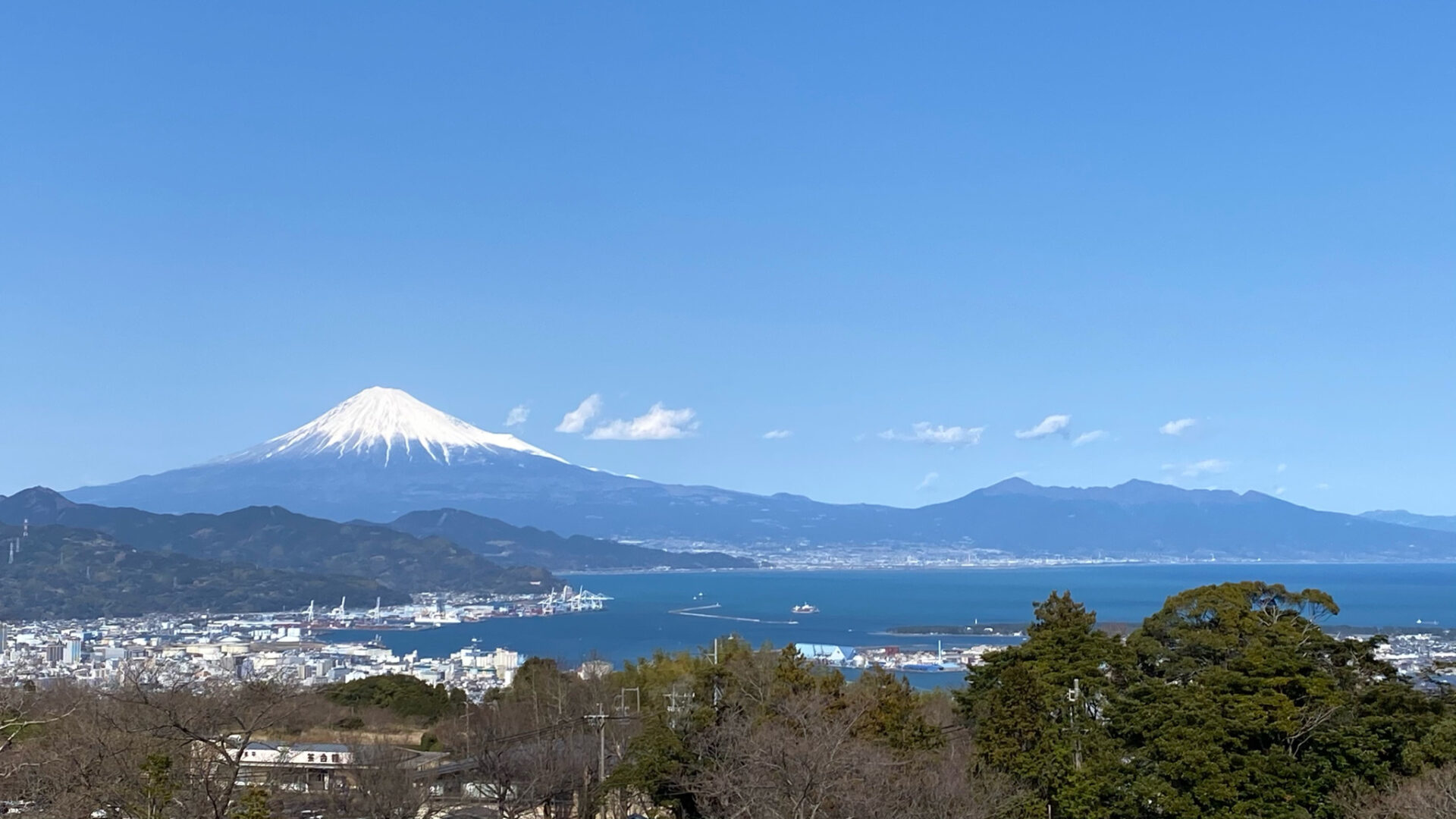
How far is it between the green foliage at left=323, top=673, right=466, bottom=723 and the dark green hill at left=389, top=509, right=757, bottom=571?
376ft

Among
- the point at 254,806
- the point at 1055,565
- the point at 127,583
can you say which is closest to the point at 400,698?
the point at 254,806

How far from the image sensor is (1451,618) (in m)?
70.9

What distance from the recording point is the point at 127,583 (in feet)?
291

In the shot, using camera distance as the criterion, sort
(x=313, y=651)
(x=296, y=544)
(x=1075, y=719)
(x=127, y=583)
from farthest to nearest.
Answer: (x=296, y=544)
(x=127, y=583)
(x=313, y=651)
(x=1075, y=719)

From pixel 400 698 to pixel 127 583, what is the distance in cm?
6874

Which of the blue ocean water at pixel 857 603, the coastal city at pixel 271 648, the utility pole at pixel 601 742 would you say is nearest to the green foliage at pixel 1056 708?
the utility pole at pixel 601 742

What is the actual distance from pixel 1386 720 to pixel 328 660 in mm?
43989

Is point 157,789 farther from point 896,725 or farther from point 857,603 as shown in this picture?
point 857,603

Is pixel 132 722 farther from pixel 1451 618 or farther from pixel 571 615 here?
pixel 571 615

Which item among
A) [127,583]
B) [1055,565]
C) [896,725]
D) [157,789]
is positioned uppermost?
[1055,565]

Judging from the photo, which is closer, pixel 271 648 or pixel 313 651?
pixel 313 651

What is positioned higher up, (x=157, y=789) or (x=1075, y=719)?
(x=157, y=789)

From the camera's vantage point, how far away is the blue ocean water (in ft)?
231

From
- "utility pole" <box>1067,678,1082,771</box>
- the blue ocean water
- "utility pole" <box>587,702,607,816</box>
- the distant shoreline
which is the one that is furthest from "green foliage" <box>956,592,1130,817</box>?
the distant shoreline
